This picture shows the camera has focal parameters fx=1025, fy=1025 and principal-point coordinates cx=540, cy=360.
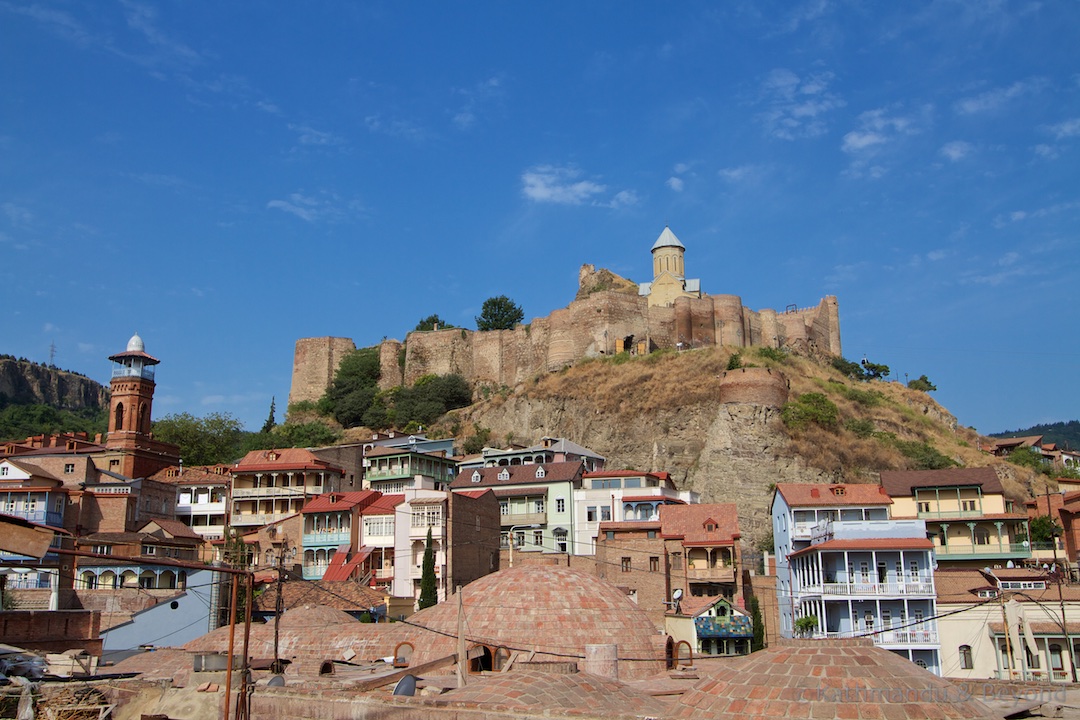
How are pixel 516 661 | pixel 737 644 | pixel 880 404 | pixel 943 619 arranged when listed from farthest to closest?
1. pixel 880 404
2. pixel 737 644
3. pixel 943 619
4. pixel 516 661

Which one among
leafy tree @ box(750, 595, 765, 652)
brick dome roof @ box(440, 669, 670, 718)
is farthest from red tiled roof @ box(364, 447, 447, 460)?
brick dome roof @ box(440, 669, 670, 718)

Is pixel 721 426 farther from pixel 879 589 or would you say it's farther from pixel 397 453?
pixel 879 589

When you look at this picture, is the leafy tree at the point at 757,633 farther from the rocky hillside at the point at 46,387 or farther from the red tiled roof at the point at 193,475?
the rocky hillside at the point at 46,387

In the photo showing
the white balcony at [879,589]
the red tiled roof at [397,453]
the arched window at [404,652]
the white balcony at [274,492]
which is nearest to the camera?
the arched window at [404,652]

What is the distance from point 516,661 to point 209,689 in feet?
25.9

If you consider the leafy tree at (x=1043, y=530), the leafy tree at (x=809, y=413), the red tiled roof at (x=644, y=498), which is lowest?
the leafy tree at (x=1043, y=530)

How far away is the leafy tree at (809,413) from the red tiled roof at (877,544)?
24.6 m

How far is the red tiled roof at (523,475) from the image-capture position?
194 ft

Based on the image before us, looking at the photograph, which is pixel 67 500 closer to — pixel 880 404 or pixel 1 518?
pixel 1 518

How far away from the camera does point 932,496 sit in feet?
169

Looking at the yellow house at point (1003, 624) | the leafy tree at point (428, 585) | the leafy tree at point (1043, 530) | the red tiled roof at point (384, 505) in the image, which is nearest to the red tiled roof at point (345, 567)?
the red tiled roof at point (384, 505)

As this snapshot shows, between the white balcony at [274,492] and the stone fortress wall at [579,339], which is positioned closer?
the white balcony at [274,492]

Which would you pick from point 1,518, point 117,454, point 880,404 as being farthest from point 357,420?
point 1,518

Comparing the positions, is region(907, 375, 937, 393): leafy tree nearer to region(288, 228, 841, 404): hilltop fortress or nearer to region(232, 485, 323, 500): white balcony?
region(288, 228, 841, 404): hilltop fortress
